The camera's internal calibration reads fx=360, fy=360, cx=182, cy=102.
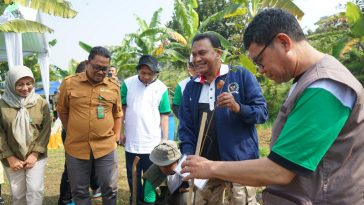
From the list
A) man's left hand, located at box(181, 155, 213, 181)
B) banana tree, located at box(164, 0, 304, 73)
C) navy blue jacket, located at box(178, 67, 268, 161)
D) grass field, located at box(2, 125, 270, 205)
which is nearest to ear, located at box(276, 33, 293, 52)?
man's left hand, located at box(181, 155, 213, 181)

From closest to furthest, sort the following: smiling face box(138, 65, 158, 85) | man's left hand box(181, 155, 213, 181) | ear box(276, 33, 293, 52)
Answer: ear box(276, 33, 293, 52), man's left hand box(181, 155, 213, 181), smiling face box(138, 65, 158, 85)

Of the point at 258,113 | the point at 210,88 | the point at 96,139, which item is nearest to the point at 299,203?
the point at 258,113

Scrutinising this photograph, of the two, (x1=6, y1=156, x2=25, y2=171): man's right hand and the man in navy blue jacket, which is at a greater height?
the man in navy blue jacket

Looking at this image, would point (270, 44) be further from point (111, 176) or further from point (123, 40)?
point (123, 40)

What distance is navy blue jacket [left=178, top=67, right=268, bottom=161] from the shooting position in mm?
2717

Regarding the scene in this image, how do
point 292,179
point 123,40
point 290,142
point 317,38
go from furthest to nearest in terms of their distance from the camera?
point 317,38 → point 123,40 → point 292,179 → point 290,142

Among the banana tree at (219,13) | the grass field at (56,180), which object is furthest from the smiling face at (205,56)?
the banana tree at (219,13)

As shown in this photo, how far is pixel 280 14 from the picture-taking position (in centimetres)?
147

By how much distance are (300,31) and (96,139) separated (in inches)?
114

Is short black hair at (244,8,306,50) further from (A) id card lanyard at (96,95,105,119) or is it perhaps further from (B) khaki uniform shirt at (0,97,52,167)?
(B) khaki uniform shirt at (0,97,52,167)

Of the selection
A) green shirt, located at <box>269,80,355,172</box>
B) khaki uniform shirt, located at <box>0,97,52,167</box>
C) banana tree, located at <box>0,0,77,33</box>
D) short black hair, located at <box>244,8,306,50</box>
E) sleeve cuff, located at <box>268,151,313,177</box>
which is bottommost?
khaki uniform shirt, located at <box>0,97,52,167</box>

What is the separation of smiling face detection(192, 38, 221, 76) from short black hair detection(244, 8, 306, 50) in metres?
1.31

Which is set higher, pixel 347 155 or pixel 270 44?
pixel 270 44

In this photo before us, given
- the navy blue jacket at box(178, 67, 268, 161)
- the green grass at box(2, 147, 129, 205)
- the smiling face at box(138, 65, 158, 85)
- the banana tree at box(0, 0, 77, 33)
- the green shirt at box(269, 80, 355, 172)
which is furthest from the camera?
the banana tree at box(0, 0, 77, 33)
